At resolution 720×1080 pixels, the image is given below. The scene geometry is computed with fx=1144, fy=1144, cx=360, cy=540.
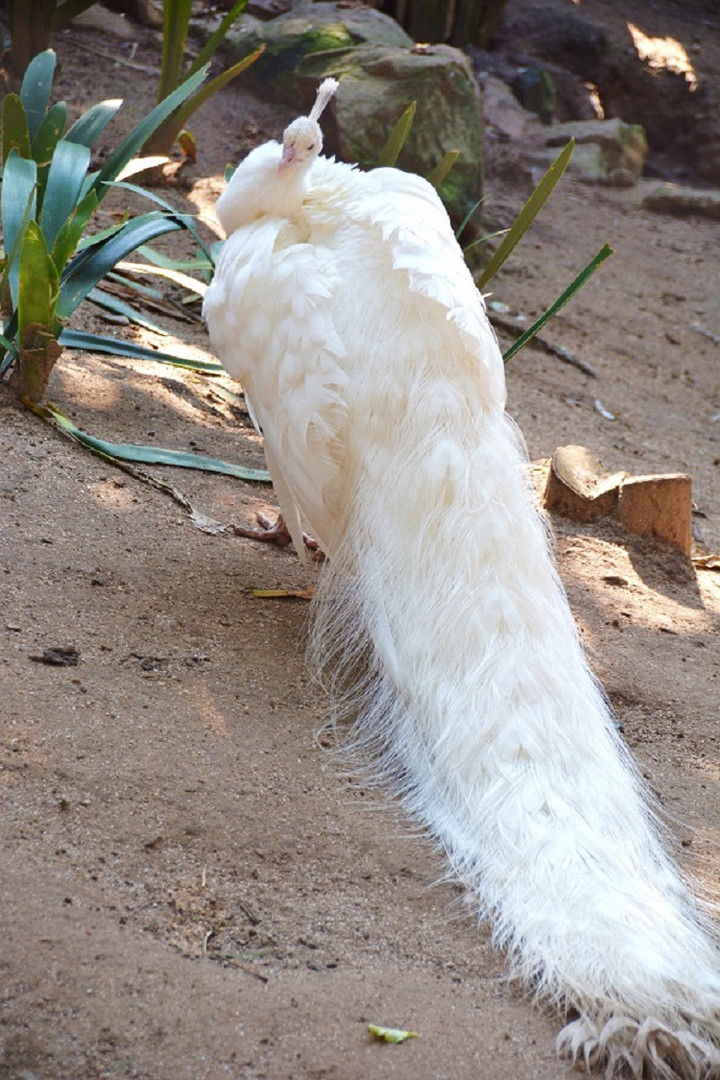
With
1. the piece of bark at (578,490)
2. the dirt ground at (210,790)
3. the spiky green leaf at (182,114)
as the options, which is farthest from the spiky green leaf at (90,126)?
the piece of bark at (578,490)

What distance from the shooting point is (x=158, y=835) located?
8.38ft

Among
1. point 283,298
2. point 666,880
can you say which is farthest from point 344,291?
point 666,880

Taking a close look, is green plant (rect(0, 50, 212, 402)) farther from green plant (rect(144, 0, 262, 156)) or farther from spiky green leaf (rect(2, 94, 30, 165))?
green plant (rect(144, 0, 262, 156))

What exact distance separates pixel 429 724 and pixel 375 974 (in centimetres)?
68

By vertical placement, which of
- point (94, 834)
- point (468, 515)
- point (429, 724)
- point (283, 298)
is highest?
point (283, 298)

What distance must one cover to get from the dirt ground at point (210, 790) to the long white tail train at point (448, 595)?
150 millimetres

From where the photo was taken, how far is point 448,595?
2924mm

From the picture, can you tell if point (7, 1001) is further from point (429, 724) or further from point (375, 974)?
point (429, 724)

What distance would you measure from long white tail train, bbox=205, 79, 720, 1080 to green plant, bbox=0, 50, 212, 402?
0.64 m

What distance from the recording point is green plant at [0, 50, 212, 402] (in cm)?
404

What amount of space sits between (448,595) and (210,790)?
2.51 feet

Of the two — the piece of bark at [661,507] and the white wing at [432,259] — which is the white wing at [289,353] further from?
the piece of bark at [661,507]

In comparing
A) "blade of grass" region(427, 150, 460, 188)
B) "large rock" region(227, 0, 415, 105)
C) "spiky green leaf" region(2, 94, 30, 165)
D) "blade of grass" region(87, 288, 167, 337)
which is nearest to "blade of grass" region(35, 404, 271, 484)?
"blade of grass" region(87, 288, 167, 337)

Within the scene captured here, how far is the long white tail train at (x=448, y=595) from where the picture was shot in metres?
2.16
